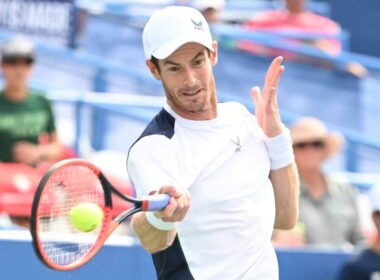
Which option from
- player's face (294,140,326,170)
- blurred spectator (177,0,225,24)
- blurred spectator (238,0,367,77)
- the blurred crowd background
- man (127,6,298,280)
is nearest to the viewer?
man (127,6,298,280)

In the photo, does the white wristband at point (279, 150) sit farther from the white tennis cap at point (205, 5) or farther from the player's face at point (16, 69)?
the white tennis cap at point (205, 5)

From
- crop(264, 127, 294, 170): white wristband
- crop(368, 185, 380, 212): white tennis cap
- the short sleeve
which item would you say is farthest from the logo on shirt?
crop(368, 185, 380, 212): white tennis cap

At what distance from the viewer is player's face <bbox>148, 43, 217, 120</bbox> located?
4312mm

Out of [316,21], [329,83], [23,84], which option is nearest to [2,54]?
[23,84]

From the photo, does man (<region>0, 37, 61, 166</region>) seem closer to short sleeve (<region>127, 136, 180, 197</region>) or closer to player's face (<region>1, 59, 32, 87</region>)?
player's face (<region>1, 59, 32, 87</region>)

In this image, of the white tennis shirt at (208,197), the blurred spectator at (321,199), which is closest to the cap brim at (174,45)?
the white tennis shirt at (208,197)

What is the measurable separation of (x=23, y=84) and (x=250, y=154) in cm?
391

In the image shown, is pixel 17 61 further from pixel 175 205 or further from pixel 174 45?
pixel 175 205

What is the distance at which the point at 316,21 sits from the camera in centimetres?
1194

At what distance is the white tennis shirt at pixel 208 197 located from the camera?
429 centimetres

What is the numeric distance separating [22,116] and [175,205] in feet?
13.5

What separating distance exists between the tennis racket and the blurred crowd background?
2.46 metres

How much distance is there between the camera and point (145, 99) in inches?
387

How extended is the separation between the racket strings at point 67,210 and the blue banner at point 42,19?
5.97 metres
